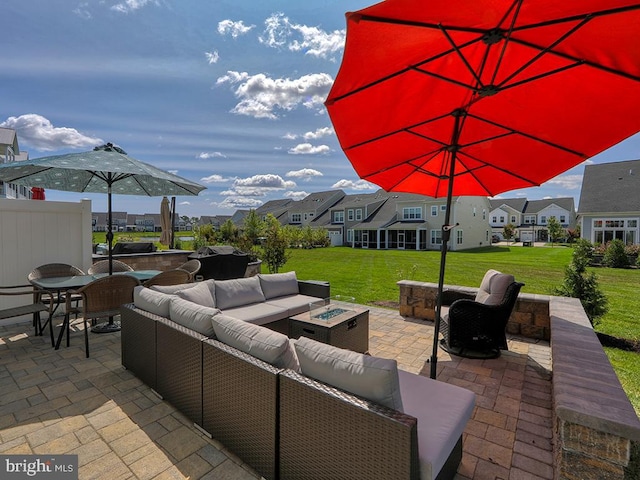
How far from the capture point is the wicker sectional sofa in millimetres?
1700

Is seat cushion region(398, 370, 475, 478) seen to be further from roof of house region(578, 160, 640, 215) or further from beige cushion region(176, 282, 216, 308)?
roof of house region(578, 160, 640, 215)

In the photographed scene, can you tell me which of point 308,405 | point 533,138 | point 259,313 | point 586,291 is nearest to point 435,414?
point 308,405

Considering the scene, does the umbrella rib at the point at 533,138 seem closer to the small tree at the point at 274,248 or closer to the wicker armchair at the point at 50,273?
the wicker armchair at the point at 50,273

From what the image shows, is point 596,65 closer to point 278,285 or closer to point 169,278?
point 278,285

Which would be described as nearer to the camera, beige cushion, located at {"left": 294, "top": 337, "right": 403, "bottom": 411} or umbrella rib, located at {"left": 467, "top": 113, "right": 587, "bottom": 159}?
beige cushion, located at {"left": 294, "top": 337, "right": 403, "bottom": 411}

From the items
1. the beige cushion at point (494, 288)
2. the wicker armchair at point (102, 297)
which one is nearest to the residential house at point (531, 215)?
the beige cushion at point (494, 288)

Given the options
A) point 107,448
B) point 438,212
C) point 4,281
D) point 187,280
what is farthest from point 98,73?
point 438,212

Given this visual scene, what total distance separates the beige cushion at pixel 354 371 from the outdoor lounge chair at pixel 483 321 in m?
3.01

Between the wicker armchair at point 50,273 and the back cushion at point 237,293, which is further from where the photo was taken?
the wicker armchair at point 50,273

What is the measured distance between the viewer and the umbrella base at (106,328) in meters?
5.36

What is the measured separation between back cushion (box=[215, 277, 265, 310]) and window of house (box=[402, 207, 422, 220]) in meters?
26.5

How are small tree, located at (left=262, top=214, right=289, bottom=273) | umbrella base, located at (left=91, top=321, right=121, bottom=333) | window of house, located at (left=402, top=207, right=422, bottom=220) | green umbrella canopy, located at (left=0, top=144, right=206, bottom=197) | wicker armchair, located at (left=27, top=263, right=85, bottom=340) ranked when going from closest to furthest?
green umbrella canopy, located at (left=0, top=144, right=206, bottom=197)
wicker armchair, located at (left=27, top=263, right=85, bottom=340)
umbrella base, located at (left=91, top=321, right=121, bottom=333)
small tree, located at (left=262, top=214, right=289, bottom=273)
window of house, located at (left=402, top=207, right=422, bottom=220)

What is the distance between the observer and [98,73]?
7379mm

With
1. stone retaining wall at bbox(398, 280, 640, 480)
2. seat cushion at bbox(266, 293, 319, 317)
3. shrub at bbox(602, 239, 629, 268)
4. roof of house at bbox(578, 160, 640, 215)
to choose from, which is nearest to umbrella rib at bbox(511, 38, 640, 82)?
stone retaining wall at bbox(398, 280, 640, 480)
